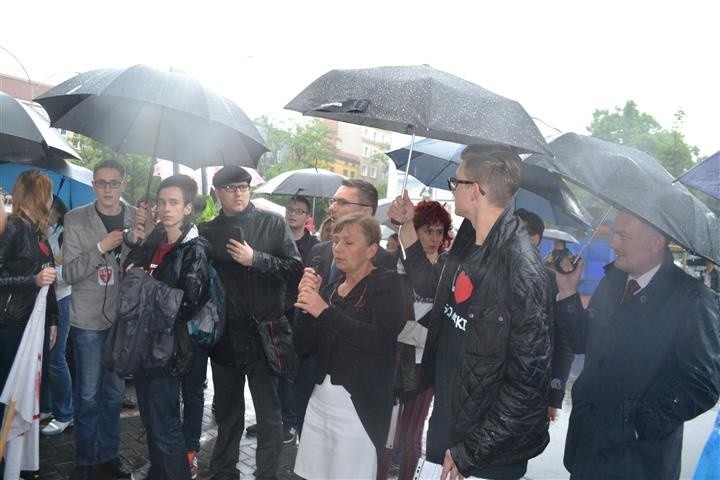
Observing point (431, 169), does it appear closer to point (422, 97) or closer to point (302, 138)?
point (422, 97)

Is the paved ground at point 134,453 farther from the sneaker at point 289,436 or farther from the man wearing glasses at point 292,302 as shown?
the man wearing glasses at point 292,302

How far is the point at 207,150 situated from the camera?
4320 mm

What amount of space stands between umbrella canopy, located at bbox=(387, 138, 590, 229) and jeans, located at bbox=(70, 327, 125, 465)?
9.91 ft

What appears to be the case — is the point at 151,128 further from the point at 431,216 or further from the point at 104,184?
the point at 431,216

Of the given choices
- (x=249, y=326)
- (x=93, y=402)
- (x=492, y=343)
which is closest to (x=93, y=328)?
(x=93, y=402)

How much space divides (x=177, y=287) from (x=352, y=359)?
1.22 metres

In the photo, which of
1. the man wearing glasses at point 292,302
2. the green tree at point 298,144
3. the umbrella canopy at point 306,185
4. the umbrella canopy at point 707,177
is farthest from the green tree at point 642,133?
the umbrella canopy at point 707,177

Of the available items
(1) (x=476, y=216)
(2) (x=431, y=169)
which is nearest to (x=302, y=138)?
(2) (x=431, y=169)

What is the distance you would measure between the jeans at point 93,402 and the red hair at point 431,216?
94.3 inches

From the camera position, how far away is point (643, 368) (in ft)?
8.82

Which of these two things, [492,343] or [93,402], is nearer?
[492,343]

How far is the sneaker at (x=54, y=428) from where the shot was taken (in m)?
4.72

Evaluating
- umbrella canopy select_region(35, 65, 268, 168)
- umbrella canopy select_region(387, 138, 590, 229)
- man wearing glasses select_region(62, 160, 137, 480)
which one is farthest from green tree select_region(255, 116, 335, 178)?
man wearing glasses select_region(62, 160, 137, 480)

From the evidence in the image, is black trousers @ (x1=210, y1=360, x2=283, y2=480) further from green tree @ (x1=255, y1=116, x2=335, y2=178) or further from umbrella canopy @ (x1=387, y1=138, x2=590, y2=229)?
green tree @ (x1=255, y1=116, x2=335, y2=178)
